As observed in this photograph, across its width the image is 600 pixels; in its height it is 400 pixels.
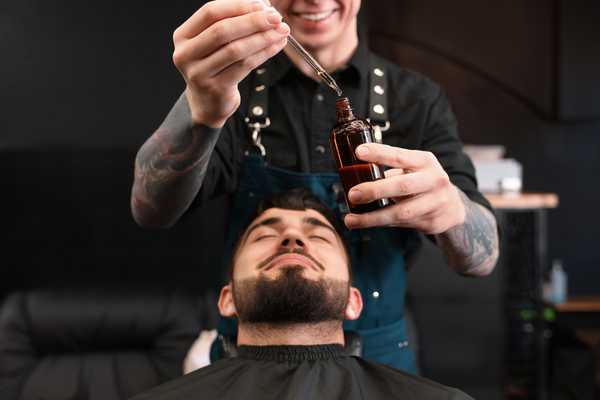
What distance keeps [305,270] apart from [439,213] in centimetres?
48

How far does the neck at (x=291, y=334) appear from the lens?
1396 millimetres

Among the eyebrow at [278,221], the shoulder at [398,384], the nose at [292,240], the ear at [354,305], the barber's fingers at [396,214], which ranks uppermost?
the barber's fingers at [396,214]

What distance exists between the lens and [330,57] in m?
1.70

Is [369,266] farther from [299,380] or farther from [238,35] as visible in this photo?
[238,35]

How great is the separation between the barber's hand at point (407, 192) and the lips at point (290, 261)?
1.29 ft

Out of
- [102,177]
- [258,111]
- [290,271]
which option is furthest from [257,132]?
[102,177]

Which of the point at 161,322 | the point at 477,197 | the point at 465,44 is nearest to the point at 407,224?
the point at 477,197

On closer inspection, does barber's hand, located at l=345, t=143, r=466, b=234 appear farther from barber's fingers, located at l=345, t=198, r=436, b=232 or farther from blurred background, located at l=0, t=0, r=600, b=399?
blurred background, located at l=0, t=0, r=600, b=399

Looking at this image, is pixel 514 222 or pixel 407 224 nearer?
pixel 407 224

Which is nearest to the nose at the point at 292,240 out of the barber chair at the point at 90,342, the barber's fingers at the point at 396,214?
the barber's fingers at the point at 396,214

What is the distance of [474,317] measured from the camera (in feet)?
9.01

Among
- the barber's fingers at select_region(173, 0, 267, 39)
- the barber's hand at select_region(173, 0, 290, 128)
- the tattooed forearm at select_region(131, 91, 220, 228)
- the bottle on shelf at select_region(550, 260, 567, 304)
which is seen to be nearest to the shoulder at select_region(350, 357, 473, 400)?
the tattooed forearm at select_region(131, 91, 220, 228)

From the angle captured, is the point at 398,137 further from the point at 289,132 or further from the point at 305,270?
the point at 305,270

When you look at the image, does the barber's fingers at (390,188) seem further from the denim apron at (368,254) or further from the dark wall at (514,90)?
the dark wall at (514,90)
